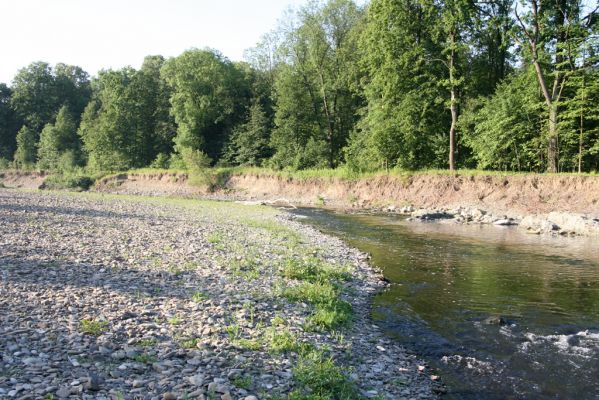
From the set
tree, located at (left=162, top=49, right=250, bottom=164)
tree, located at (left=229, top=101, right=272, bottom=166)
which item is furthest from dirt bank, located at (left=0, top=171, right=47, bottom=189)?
tree, located at (left=229, top=101, right=272, bottom=166)

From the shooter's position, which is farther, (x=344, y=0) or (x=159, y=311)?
(x=344, y=0)

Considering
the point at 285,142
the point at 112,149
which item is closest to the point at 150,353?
the point at 285,142

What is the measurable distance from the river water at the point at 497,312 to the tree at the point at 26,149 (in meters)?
95.1

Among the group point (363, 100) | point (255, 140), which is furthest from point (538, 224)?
point (255, 140)

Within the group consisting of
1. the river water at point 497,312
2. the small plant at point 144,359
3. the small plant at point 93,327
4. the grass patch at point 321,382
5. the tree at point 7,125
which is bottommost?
the river water at point 497,312

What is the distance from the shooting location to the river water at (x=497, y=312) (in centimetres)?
794

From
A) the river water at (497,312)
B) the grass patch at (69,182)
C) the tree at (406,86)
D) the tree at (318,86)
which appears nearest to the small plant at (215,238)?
the river water at (497,312)

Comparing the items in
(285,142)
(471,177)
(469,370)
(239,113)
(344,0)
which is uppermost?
(344,0)

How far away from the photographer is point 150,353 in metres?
7.07

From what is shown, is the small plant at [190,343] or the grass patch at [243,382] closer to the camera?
the grass patch at [243,382]

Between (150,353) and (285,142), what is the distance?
53999 millimetres

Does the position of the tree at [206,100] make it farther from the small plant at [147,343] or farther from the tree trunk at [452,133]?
the small plant at [147,343]

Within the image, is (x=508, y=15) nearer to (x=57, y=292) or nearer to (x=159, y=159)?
(x=57, y=292)

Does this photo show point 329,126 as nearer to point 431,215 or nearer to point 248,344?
point 431,215
